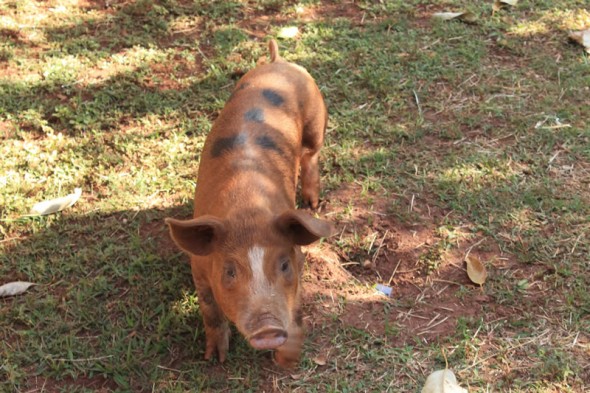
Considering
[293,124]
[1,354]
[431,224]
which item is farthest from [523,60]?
[1,354]

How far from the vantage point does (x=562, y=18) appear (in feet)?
21.4

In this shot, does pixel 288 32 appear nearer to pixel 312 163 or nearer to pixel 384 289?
pixel 312 163

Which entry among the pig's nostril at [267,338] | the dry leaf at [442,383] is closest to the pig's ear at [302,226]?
the pig's nostril at [267,338]

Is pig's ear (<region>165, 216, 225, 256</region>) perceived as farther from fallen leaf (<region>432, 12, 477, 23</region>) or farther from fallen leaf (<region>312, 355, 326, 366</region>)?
fallen leaf (<region>432, 12, 477, 23</region>)

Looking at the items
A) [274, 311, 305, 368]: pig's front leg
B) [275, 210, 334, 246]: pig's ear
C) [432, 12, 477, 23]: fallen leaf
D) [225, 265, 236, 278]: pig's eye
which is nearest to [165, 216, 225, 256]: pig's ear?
[225, 265, 236, 278]: pig's eye

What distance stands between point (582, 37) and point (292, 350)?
4327 mm

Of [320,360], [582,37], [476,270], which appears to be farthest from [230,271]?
[582,37]

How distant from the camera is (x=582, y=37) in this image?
20.2ft

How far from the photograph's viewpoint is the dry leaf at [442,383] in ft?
11.3

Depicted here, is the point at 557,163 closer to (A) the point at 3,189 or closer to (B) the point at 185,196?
(B) the point at 185,196

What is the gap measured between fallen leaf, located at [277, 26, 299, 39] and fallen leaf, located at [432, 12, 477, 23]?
1404 millimetres

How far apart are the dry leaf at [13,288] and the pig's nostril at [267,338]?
1894mm

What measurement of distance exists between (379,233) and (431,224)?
37 centimetres

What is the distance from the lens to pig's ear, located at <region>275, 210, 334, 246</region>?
3.10 m
